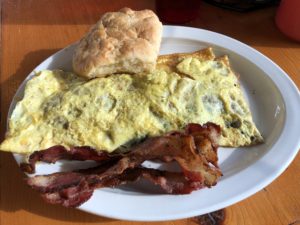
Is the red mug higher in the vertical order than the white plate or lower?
higher

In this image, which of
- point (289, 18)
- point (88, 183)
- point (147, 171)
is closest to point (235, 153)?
point (147, 171)

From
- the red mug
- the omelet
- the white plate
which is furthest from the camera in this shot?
the red mug

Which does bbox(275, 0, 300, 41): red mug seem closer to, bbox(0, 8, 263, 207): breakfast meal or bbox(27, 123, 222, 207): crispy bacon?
bbox(0, 8, 263, 207): breakfast meal

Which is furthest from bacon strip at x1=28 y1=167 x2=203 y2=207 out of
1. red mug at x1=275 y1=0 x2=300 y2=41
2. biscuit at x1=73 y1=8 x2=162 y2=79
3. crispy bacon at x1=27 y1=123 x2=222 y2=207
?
red mug at x1=275 y1=0 x2=300 y2=41

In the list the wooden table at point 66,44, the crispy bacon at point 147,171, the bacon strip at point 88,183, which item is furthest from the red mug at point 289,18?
the bacon strip at point 88,183

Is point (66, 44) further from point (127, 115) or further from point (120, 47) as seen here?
point (127, 115)

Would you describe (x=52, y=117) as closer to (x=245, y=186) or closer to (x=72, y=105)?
(x=72, y=105)

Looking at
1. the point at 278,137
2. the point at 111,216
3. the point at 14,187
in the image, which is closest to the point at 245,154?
the point at 278,137
